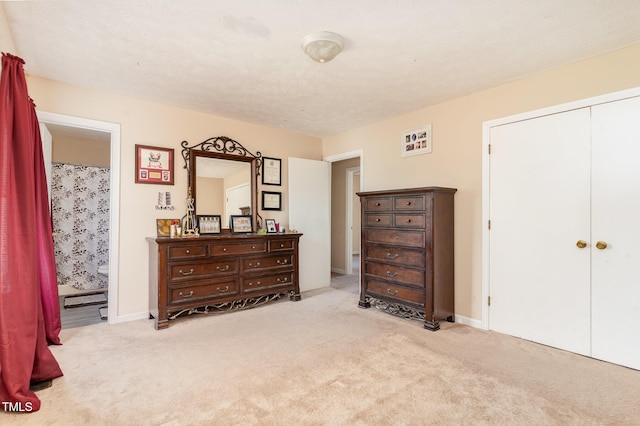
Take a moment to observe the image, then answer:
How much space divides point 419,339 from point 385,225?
4.13 ft

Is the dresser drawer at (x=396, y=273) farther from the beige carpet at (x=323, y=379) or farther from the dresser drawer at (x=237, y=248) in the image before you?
the dresser drawer at (x=237, y=248)

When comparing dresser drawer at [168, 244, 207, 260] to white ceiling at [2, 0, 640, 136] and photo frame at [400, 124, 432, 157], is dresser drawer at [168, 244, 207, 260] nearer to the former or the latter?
white ceiling at [2, 0, 640, 136]

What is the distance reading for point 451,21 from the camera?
2.04 metres

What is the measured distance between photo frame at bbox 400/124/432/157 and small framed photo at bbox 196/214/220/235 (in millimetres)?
2476

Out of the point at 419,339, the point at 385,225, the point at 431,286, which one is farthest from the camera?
the point at 385,225

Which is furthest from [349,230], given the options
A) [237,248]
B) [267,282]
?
[237,248]

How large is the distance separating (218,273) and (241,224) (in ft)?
2.67

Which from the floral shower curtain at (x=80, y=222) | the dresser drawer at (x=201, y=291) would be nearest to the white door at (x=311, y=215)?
the dresser drawer at (x=201, y=291)

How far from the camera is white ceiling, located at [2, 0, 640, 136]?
1.93 meters

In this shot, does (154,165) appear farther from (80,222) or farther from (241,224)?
(80,222)

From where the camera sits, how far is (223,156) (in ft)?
13.2

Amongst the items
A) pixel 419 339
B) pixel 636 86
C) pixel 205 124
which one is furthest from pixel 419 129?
pixel 205 124

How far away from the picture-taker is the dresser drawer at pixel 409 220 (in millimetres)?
3203

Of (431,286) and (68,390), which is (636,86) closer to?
(431,286)
